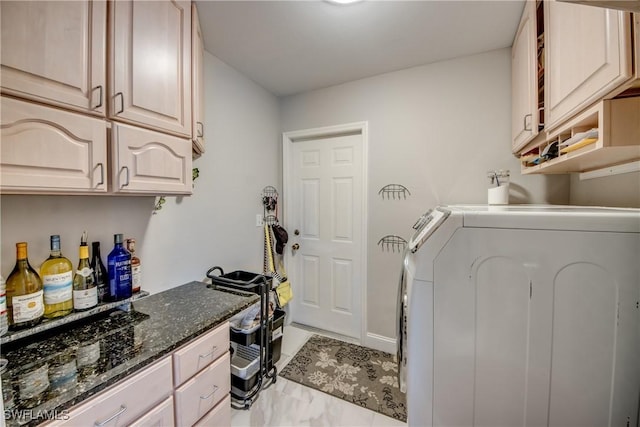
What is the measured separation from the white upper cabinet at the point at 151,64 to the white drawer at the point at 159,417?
3.70 feet

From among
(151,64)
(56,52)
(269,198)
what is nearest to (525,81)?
(151,64)

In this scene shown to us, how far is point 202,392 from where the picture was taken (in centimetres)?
115

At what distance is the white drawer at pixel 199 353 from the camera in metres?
1.04

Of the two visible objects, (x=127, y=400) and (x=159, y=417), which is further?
(x=159, y=417)

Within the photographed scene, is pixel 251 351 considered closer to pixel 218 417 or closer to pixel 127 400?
pixel 218 417

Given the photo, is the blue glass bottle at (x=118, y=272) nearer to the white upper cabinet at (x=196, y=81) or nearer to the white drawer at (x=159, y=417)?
the white drawer at (x=159, y=417)

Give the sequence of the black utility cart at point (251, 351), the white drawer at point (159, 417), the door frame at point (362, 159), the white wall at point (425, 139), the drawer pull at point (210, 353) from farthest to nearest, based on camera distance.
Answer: the door frame at point (362, 159) < the white wall at point (425, 139) < the black utility cart at point (251, 351) < the drawer pull at point (210, 353) < the white drawer at point (159, 417)

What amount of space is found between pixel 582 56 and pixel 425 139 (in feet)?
4.10

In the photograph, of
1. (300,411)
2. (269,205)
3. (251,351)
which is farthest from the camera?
(269,205)

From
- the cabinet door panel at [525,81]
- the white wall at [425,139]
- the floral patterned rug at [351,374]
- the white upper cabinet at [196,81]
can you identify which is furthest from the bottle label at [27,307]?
the cabinet door panel at [525,81]

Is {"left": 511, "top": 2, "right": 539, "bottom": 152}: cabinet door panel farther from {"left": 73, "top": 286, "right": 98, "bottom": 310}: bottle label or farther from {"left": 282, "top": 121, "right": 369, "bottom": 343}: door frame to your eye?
{"left": 73, "top": 286, "right": 98, "bottom": 310}: bottle label

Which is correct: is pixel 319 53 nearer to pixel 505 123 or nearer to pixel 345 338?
pixel 505 123

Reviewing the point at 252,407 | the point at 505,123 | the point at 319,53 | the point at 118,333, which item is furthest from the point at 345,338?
the point at 319,53

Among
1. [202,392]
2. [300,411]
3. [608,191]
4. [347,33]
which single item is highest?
[347,33]
